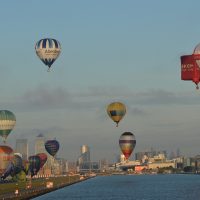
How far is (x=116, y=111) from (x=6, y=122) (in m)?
28.5

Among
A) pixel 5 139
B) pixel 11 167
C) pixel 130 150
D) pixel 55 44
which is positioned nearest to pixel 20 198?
pixel 55 44

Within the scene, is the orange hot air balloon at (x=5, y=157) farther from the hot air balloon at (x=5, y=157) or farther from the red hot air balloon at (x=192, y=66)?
the red hot air balloon at (x=192, y=66)

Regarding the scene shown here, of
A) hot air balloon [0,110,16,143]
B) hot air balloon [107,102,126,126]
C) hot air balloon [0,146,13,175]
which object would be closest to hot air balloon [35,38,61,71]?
hot air balloon [107,102,126,126]

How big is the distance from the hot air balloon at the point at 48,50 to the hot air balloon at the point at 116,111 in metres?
27.1

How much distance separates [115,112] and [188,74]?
6880cm

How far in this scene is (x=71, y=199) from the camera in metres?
138

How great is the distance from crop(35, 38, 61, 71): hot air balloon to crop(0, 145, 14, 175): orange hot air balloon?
188 ft

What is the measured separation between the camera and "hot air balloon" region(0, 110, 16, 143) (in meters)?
160

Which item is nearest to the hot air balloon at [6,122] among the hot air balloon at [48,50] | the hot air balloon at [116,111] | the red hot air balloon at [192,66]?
the hot air balloon at [116,111]

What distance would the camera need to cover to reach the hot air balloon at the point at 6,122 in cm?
16001

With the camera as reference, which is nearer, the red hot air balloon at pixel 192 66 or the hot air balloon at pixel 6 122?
the red hot air balloon at pixel 192 66

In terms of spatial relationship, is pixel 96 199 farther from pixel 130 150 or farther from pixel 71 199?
pixel 130 150

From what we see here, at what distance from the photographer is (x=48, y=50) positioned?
123m

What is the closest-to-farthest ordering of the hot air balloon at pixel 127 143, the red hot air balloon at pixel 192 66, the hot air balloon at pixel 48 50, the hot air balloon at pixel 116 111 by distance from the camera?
1. the red hot air balloon at pixel 192 66
2. the hot air balloon at pixel 48 50
3. the hot air balloon at pixel 116 111
4. the hot air balloon at pixel 127 143
